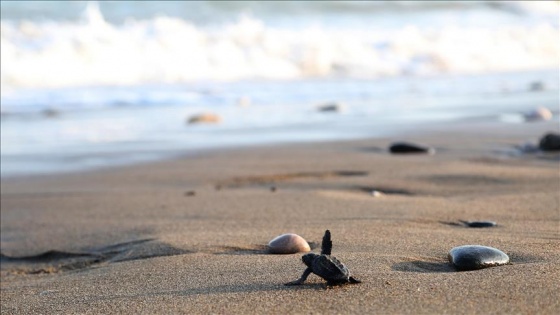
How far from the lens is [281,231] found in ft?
10.8

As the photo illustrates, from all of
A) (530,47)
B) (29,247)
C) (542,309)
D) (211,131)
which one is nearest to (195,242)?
(29,247)

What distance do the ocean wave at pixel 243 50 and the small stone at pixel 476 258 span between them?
9.98m

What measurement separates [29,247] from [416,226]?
61.2 inches

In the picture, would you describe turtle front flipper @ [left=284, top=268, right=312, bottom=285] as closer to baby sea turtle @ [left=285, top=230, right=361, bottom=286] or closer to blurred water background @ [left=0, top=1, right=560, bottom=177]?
baby sea turtle @ [left=285, top=230, right=361, bottom=286]

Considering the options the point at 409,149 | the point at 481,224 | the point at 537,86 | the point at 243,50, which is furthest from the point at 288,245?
the point at 243,50

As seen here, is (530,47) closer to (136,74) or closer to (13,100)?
(136,74)

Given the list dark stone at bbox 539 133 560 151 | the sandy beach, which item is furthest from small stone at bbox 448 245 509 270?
dark stone at bbox 539 133 560 151

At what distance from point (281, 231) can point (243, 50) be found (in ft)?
40.0

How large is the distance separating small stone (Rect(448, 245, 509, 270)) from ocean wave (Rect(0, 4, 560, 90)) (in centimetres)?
998

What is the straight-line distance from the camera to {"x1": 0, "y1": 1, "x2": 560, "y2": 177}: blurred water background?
25.4ft

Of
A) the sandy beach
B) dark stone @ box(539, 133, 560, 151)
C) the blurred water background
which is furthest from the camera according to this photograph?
the blurred water background

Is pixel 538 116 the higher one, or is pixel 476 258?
pixel 538 116

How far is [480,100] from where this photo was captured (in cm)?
1079

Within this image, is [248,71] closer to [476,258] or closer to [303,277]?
[476,258]
